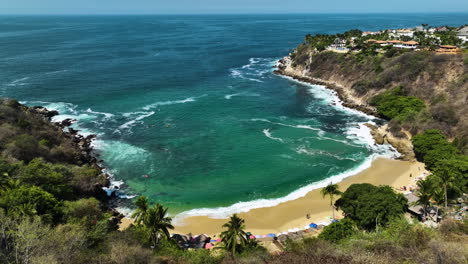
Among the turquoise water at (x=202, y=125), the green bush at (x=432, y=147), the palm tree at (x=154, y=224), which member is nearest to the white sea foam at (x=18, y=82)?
the turquoise water at (x=202, y=125)

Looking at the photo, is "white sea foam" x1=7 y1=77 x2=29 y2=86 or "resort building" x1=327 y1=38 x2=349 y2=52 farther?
"resort building" x1=327 y1=38 x2=349 y2=52

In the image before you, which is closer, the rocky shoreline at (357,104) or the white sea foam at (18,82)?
the rocky shoreline at (357,104)

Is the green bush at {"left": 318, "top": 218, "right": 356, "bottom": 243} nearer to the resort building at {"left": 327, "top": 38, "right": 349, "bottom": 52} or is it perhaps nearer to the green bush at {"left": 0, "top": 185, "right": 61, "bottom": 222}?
the green bush at {"left": 0, "top": 185, "right": 61, "bottom": 222}

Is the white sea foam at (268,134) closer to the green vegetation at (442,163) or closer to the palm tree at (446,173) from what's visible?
the green vegetation at (442,163)

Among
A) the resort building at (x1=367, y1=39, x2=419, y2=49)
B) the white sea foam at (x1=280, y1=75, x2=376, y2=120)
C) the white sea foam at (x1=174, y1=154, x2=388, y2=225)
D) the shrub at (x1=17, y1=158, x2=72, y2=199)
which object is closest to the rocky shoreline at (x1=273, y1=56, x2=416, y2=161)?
the white sea foam at (x1=280, y1=75, x2=376, y2=120)

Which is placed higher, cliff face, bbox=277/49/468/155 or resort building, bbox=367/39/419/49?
Answer: resort building, bbox=367/39/419/49

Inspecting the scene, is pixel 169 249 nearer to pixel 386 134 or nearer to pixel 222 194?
pixel 222 194
